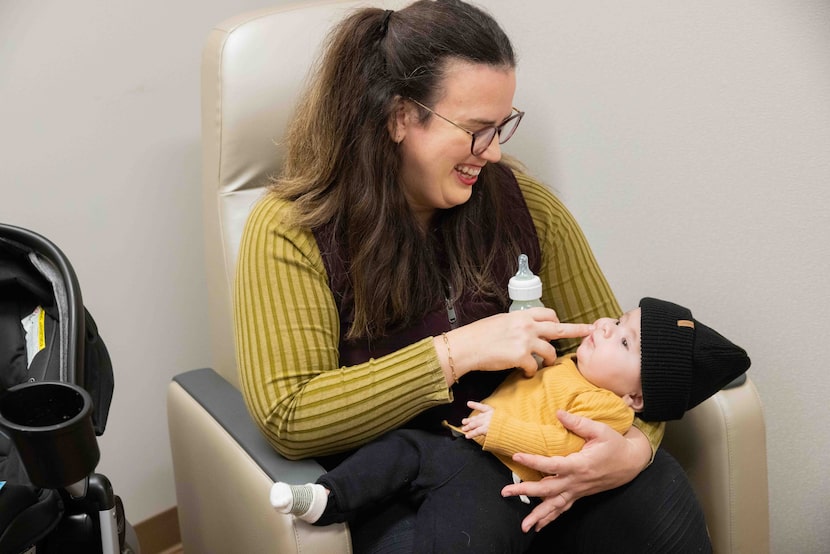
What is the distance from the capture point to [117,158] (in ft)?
6.03

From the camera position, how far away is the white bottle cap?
55.7 inches

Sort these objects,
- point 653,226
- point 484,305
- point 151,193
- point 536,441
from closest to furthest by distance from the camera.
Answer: point 536,441 → point 484,305 → point 653,226 → point 151,193

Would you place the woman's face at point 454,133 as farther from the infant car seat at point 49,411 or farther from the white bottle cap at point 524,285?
the infant car seat at point 49,411

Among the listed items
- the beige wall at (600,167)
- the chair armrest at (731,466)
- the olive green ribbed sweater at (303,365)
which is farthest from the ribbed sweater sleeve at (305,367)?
the beige wall at (600,167)

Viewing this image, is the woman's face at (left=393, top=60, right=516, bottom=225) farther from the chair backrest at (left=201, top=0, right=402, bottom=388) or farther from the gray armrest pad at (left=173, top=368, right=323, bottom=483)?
the gray armrest pad at (left=173, top=368, right=323, bottom=483)

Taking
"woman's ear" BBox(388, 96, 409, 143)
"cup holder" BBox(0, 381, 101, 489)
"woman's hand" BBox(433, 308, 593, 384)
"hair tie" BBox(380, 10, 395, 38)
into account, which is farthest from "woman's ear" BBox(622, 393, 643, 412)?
"cup holder" BBox(0, 381, 101, 489)

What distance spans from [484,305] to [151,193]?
2.72 feet

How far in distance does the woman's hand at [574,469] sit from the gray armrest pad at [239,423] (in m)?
0.30

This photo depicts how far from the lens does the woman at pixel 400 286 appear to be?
4.30 feet

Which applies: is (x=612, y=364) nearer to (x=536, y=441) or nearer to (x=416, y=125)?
(x=536, y=441)

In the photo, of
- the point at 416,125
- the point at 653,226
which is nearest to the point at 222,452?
the point at 416,125

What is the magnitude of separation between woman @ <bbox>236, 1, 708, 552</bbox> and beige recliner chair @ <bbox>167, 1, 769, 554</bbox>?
0.37 ft

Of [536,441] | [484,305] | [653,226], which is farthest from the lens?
[653,226]

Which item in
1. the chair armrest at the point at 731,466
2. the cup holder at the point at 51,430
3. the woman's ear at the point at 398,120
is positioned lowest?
the chair armrest at the point at 731,466
